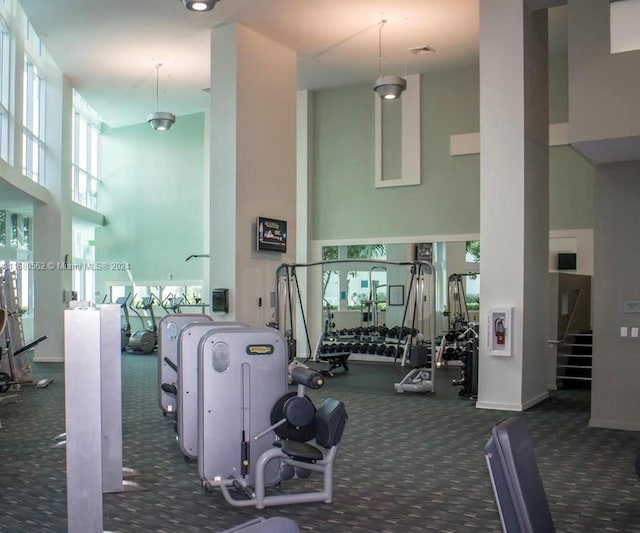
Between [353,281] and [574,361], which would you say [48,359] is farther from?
[574,361]

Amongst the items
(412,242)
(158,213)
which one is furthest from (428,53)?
(158,213)

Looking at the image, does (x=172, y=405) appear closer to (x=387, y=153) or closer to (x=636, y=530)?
(x=636, y=530)

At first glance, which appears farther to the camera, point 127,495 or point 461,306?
point 461,306

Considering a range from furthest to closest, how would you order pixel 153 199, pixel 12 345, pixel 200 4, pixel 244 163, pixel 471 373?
pixel 153 199, pixel 244 163, pixel 12 345, pixel 471 373, pixel 200 4

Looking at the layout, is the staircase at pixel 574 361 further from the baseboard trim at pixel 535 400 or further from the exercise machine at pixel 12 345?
the exercise machine at pixel 12 345

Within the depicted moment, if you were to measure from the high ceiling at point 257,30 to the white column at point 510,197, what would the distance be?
1.46 metres

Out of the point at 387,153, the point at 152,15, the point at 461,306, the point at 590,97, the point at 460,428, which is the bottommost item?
the point at 460,428

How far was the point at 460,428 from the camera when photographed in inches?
260

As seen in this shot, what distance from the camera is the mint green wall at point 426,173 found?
36.7 ft

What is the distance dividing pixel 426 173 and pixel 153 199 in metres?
7.83

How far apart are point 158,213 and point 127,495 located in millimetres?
13386

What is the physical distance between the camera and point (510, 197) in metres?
7.70

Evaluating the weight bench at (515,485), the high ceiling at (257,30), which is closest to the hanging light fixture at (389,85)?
the high ceiling at (257,30)

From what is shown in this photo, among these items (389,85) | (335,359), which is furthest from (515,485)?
(335,359)
